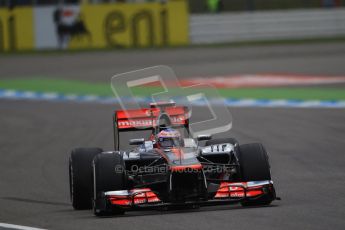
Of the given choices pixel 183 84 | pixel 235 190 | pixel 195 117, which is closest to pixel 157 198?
pixel 235 190

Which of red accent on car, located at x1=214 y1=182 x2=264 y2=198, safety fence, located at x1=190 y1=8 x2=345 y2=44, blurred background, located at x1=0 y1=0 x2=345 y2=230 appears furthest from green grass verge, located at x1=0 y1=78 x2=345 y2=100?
red accent on car, located at x1=214 y1=182 x2=264 y2=198

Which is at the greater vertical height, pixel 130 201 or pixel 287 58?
pixel 130 201

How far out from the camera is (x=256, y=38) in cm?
3762

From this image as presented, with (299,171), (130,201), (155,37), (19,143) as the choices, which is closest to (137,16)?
(155,37)

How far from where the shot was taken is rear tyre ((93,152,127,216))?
34.2 ft

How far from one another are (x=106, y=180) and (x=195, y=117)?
9819 mm

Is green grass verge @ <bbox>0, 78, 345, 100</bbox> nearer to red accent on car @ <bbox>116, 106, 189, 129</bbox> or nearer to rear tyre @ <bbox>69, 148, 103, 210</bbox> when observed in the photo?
red accent on car @ <bbox>116, 106, 189, 129</bbox>

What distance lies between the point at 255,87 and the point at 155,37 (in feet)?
37.8

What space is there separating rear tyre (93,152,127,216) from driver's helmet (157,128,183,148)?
2.05 ft

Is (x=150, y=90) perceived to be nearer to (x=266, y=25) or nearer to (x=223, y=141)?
(x=266, y=25)

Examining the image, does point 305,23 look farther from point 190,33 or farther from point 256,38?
point 190,33

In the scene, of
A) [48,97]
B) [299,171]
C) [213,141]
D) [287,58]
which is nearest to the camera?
[213,141]

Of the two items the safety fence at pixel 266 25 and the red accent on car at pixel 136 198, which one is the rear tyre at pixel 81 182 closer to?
the red accent on car at pixel 136 198

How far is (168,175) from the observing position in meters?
10.3
